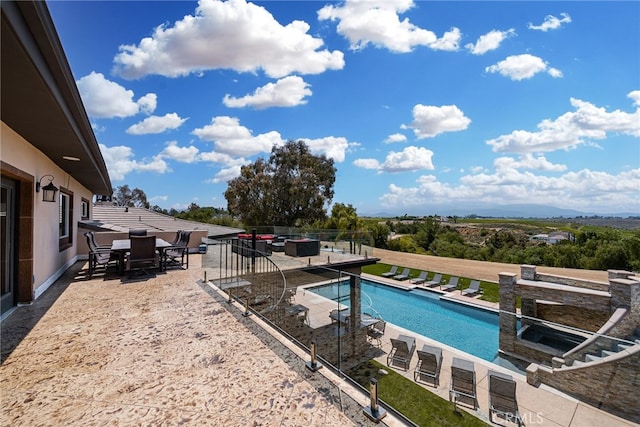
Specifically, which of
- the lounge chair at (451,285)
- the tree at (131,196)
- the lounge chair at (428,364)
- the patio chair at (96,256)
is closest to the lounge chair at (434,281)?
the lounge chair at (451,285)

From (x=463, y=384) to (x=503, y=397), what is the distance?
31.7 inches

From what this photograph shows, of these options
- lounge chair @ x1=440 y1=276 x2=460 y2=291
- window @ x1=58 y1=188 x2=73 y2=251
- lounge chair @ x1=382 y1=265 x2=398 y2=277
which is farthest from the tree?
lounge chair @ x1=440 y1=276 x2=460 y2=291

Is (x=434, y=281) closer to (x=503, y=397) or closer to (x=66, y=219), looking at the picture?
(x=503, y=397)

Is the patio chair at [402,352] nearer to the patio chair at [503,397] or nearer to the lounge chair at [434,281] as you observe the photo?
the patio chair at [503,397]

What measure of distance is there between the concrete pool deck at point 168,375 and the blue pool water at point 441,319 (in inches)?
101

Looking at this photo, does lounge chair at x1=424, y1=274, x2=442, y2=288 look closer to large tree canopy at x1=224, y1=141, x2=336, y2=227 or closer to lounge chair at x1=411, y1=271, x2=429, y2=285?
lounge chair at x1=411, y1=271, x2=429, y2=285

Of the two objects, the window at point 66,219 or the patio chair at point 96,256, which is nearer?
the patio chair at point 96,256

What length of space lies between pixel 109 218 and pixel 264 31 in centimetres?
1337

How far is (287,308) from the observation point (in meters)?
4.62

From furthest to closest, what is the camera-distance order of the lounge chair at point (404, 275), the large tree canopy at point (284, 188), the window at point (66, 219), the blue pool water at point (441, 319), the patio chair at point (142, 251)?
the large tree canopy at point (284, 188), the lounge chair at point (404, 275), the blue pool water at point (441, 319), the window at point (66, 219), the patio chair at point (142, 251)

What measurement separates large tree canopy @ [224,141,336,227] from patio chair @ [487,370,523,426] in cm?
2211

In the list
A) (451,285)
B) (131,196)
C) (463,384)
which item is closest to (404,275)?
(451,285)

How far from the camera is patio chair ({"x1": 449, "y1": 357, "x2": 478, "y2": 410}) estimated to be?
3792 millimetres

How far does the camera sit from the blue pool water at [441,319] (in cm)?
921
